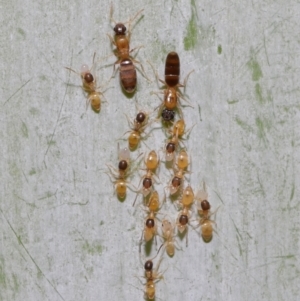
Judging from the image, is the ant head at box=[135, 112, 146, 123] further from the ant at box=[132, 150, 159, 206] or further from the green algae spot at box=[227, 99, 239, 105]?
the green algae spot at box=[227, 99, 239, 105]

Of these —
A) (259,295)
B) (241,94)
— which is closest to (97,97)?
(241,94)

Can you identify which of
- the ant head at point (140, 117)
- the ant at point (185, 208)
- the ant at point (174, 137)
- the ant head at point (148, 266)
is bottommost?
the ant head at point (148, 266)

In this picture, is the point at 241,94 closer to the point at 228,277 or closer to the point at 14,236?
the point at 228,277

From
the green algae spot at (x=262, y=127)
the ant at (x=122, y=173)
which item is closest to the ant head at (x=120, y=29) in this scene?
the ant at (x=122, y=173)

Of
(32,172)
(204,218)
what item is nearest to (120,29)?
(32,172)

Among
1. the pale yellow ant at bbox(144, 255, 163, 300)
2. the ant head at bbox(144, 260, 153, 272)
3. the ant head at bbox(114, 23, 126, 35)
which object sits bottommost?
the pale yellow ant at bbox(144, 255, 163, 300)

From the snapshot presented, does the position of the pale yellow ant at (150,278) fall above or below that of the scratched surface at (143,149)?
below

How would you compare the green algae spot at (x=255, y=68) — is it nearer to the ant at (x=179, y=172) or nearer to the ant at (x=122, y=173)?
the ant at (x=179, y=172)

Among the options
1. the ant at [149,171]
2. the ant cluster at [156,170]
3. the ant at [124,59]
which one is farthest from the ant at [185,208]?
the ant at [124,59]

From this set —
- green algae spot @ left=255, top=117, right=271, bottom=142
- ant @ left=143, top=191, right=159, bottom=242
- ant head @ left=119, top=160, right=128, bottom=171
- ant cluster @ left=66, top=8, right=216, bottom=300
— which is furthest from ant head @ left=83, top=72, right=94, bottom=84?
green algae spot @ left=255, top=117, right=271, bottom=142
